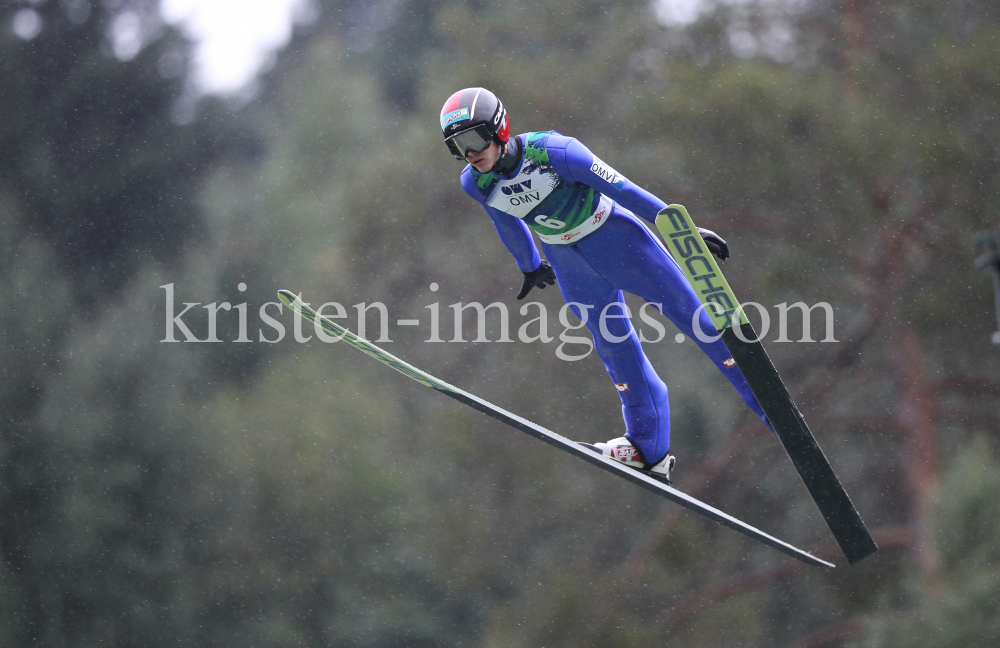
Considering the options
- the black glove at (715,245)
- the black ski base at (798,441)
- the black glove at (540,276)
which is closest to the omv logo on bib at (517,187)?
the black glove at (540,276)

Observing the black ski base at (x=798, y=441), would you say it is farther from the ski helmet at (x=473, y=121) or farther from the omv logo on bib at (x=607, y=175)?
the ski helmet at (x=473, y=121)

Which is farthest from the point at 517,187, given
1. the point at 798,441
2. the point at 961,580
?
the point at 961,580

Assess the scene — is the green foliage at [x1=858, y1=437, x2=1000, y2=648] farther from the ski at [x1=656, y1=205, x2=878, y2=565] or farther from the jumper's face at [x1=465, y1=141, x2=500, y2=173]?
the jumper's face at [x1=465, y1=141, x2=500, y2=173]

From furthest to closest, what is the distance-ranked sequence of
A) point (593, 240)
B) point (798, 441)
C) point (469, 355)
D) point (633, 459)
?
point (469, 355), point (633, 459), point (593, 240), point (798, 441)

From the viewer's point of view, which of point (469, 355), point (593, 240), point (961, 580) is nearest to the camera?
point (593, 240)

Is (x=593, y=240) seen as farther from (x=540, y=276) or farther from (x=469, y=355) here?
(x=469, y=355)

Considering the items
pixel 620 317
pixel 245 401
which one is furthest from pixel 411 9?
pixel 620 317

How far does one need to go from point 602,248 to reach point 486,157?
430mm

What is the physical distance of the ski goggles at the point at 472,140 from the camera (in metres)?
2.73

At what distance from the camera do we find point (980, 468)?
20.8 ft

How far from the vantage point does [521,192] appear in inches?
113

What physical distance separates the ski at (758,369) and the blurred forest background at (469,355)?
11.8 ft

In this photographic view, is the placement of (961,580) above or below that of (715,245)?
below

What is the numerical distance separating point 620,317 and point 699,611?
4947mm
